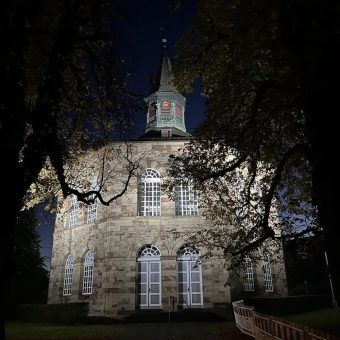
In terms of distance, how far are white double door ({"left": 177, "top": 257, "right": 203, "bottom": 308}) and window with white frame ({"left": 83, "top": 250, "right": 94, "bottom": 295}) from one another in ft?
18.0

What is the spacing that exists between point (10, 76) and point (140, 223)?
16.5 m

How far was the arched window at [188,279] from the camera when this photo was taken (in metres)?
20.9

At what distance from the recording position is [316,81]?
5656 mm

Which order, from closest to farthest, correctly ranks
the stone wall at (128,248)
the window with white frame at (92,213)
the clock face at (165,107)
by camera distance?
1. the stone wall at (128,248)
2. the window with white frame at (92,213)
3. the clock face at (165,107)

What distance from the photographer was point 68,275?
955 inches

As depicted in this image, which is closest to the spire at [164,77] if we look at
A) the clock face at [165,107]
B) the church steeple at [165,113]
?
the church steeple at [165,113]

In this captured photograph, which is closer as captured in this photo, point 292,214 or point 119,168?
point 292,214

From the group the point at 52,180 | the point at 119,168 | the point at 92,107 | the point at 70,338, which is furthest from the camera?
the point at 119,168

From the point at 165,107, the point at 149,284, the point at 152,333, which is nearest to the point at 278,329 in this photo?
the point at 152,333

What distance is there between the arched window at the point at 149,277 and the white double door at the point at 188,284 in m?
1.22

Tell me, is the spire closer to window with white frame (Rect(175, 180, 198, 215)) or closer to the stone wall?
the stone wall

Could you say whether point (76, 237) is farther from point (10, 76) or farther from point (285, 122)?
point (10, 76)

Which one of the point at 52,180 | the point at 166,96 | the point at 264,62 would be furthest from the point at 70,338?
the point at 166,96

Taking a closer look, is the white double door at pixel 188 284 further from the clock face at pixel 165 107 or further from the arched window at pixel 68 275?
the clock face at pixel 165 107
